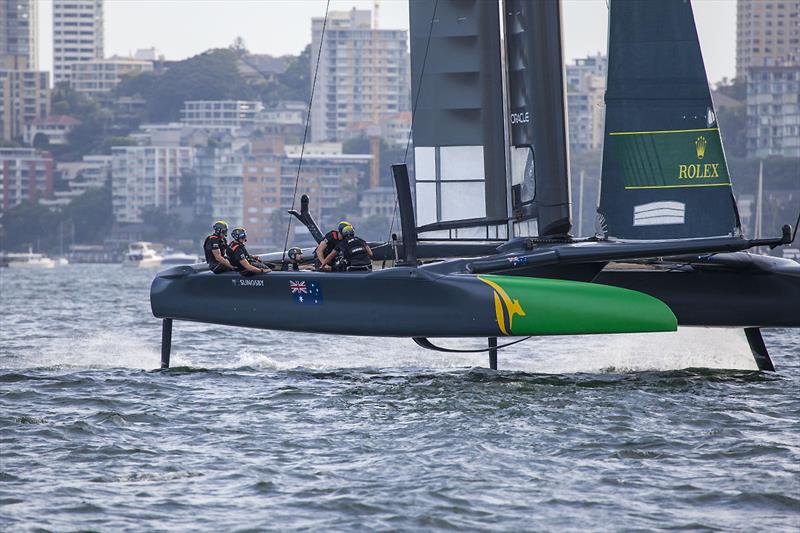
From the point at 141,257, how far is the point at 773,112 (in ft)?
123

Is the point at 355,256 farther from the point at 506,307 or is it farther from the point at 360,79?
the point at 360,79

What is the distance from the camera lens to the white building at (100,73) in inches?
5748

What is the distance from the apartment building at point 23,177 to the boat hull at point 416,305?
9572cm

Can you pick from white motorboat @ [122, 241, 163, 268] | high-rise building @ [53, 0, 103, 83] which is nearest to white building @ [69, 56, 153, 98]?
high-rise building @ [53, 0, 103, 83]

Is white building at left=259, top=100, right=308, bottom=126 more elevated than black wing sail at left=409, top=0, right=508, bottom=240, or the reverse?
white building at left=259, top=100, right=308, bottom=126

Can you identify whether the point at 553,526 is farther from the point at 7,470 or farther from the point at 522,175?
the point at 522,175

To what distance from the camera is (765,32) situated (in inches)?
5012

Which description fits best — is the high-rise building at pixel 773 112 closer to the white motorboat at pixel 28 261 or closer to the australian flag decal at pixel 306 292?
the white motorboat at pixel 28 261

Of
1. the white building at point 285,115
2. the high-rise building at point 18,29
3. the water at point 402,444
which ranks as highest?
the high-rise building at point 18,29

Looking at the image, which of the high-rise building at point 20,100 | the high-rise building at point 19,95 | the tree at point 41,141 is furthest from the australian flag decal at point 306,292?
the high-rise building at point 20,100

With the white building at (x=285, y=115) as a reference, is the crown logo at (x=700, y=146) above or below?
below

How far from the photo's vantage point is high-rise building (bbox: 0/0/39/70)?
164 metres

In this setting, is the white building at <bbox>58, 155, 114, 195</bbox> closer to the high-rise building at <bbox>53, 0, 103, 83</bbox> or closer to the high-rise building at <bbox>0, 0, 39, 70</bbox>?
the high-rise building at <bbox>0, 0, 39, 70</bbox>

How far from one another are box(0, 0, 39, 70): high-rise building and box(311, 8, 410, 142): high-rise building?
4487 cm
